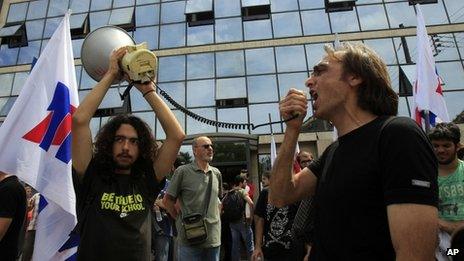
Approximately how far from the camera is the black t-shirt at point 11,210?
2.44m

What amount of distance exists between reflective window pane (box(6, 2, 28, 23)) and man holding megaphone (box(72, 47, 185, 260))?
20.0 m

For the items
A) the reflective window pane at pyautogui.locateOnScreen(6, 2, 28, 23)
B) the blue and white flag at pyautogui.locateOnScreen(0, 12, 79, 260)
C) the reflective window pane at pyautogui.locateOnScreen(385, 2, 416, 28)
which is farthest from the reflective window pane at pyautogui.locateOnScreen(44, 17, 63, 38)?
the blue and white flag at pyautogui.locateOnScreen(0, 12, 79, 260)

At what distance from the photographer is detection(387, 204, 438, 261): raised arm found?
1.09m

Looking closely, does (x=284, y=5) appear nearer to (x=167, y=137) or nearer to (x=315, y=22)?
(x=315, y=22)

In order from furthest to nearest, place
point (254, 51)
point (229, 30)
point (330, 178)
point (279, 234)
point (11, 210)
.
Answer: point (229, 30)
point (254, 51)
point (279, 234)
point (11, 210)
point (330, 178)

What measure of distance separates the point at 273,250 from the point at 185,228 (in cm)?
99

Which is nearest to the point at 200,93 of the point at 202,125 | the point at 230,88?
the point at 230,88

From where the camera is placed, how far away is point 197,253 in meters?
4.12

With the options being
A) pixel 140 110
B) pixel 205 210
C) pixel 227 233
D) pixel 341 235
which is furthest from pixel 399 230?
pixel 140 110

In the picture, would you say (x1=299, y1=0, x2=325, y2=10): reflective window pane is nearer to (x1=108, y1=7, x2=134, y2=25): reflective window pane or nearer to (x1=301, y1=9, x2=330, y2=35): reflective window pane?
(x1=301, y1=9, x2=330, y2=35): reflective window pane

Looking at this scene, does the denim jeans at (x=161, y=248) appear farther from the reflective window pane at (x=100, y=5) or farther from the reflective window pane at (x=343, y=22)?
the reflective window pane at (x=100, y=5)

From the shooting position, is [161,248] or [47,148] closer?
[47,148]

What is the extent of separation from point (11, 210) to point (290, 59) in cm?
1396

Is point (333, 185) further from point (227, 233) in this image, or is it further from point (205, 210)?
point (227, 233)
